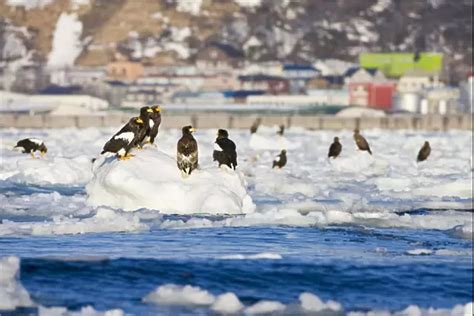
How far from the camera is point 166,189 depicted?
18.2 meters

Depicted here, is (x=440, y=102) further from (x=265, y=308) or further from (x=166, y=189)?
(x=265, y=308)

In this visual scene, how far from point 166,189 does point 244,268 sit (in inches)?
193

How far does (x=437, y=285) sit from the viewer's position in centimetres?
1277

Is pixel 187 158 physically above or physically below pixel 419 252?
above

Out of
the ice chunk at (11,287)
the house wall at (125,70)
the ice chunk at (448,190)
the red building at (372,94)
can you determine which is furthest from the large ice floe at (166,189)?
the house wall at (125,70)

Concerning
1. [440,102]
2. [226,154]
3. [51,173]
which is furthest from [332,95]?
[226,154]

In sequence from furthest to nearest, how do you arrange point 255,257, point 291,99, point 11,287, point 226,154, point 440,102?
point 291,99
point 440,102
point 226,154
point 255,257
point 11,287

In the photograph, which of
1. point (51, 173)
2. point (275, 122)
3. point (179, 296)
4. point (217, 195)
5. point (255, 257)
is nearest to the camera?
point (179, 296)

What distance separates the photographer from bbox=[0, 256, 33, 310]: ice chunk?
11781 mm

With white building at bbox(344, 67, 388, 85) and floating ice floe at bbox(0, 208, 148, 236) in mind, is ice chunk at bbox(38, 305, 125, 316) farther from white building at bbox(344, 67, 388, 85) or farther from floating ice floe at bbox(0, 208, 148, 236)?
white building at bbox(344, 67, 388, 85)

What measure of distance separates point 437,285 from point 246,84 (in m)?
139

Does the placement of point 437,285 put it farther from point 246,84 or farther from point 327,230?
point 246,84

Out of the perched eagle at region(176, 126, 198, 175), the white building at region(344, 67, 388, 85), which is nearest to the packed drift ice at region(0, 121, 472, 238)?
the perched eagle at region(176, 126, 198, 175)

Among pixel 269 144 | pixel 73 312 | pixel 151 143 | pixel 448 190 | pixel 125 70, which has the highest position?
pixel 125 70
